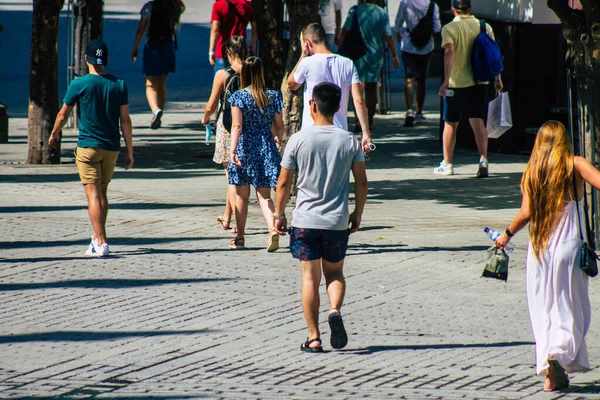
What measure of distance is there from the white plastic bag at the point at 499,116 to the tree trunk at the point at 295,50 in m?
2.89

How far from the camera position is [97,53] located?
9.35 meters

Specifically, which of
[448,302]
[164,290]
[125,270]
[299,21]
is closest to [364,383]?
[448,302]

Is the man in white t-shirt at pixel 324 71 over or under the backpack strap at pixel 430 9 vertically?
under

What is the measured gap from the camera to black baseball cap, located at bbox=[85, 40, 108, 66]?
368 inches

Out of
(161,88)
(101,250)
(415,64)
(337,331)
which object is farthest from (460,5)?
(337,331)

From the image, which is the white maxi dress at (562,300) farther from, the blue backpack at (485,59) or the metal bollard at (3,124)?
the metal bollard at (3,124)

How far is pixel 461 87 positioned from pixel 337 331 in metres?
7.68

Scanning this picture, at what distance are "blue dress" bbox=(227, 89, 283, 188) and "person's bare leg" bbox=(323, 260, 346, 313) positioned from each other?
109 inches

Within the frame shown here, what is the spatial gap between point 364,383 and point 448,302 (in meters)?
1.95

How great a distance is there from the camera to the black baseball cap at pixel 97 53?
9.34 metres

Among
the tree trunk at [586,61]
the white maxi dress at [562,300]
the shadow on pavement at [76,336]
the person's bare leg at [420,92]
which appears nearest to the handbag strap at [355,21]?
the person's bare leg at [420,92]

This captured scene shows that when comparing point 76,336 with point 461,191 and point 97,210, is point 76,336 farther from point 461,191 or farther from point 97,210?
point 461,191

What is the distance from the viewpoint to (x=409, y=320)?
741cm

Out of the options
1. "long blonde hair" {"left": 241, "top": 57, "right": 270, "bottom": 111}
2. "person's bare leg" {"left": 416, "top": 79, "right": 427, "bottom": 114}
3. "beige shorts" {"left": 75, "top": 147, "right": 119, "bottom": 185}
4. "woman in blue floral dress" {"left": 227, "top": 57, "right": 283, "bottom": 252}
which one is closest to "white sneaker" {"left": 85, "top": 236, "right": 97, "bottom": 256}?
"beige shorts" {"left": 75, "top": 147, "right": 119, "bottom": 185}
